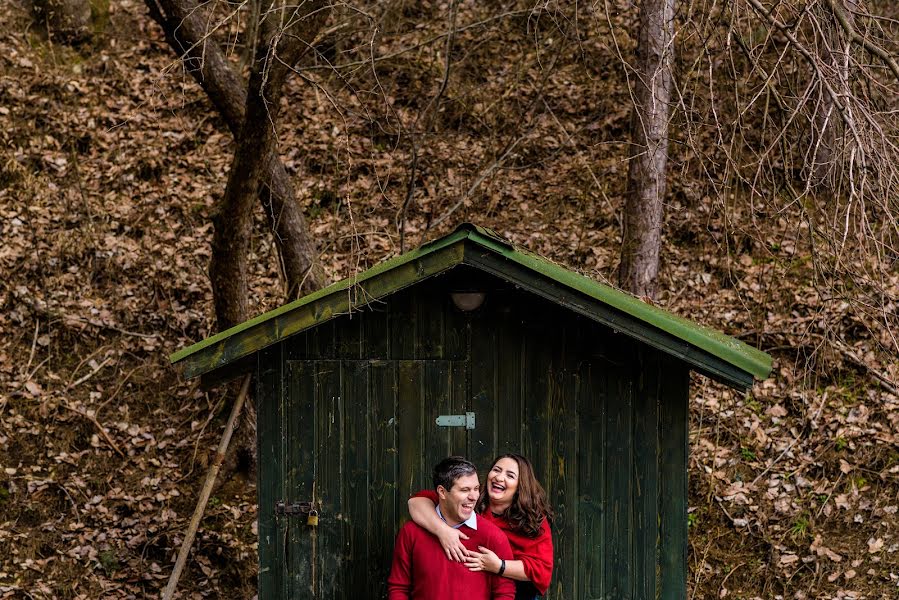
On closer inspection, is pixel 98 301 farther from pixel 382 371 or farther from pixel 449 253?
pixel 449 253

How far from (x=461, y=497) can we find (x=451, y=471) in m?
0.15

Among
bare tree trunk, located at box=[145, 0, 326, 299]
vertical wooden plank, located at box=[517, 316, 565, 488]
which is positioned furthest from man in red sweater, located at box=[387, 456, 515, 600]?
bare tree trunk, located at box=[145, 0, 326, 299]

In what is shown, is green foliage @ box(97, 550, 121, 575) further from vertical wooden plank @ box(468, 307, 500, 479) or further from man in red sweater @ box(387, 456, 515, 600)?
man in red sweater @ box(387, 456, 515, 600)

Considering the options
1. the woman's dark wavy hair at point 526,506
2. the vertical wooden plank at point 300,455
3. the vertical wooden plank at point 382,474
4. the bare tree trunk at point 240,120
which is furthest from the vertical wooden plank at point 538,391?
the bare tree trunk at point 240,120

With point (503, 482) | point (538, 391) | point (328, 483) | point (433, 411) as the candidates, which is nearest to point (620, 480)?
point (538, 391)

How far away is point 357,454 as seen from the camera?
5.95 metres

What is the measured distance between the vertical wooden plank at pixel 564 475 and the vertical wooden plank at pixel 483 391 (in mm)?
349

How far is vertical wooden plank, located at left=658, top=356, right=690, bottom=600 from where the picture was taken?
19.2ft

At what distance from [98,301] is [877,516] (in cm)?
905

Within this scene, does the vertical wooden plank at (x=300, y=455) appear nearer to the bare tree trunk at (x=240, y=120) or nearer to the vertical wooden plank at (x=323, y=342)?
the vertical wooden plank at (x=323, y=342)

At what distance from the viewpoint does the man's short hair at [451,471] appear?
494 cm

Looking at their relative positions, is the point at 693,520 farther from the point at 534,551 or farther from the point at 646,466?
the point at 534,551

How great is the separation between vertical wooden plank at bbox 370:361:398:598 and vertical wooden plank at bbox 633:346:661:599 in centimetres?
153

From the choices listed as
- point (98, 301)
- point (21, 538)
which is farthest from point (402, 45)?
point (21, 538)
